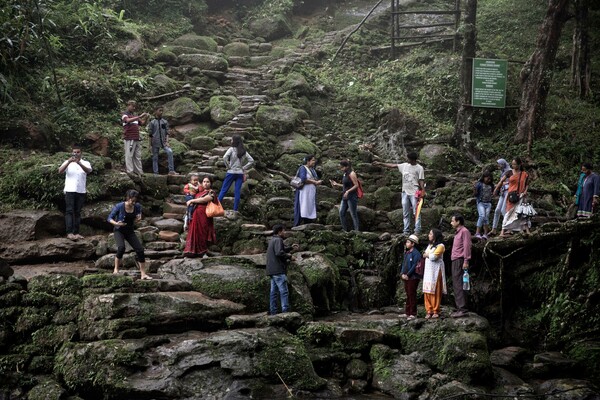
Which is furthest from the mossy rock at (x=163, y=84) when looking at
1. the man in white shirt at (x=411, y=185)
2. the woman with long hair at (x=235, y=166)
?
the man in white shirt at (x=411, y=185)

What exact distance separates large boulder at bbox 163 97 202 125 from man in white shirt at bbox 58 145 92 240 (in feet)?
20.3

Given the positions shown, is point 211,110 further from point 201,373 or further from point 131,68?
point 201,373

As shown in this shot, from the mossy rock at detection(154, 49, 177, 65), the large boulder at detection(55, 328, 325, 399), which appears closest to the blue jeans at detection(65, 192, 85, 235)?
Result: the large boulder at detection(55, 328, 325, 399)

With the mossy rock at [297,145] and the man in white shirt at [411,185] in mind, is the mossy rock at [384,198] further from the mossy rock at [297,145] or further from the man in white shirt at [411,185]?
the mossy rock at [297,145]

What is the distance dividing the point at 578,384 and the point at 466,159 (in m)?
9.16

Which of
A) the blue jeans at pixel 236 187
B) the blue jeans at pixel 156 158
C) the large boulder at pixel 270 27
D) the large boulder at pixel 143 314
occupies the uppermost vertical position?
the large boulder at pixel 270 27

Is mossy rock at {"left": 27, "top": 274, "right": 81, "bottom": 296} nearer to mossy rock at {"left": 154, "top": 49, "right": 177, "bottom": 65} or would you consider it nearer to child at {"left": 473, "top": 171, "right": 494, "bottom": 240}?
child at {"left": 473, "top": 171, "right": 494, "bottom": 240}

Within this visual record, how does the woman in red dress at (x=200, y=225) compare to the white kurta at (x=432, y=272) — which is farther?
the woman in red dress at (x=200, y=225)

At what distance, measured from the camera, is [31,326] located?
1034cm

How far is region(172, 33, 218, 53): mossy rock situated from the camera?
2405 cm

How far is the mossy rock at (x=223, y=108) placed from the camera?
1933cm

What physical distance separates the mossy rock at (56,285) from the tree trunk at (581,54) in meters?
16.5

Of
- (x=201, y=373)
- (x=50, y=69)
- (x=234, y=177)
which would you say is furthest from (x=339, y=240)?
(x=50, y=69)

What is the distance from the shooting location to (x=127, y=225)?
11633 mm
